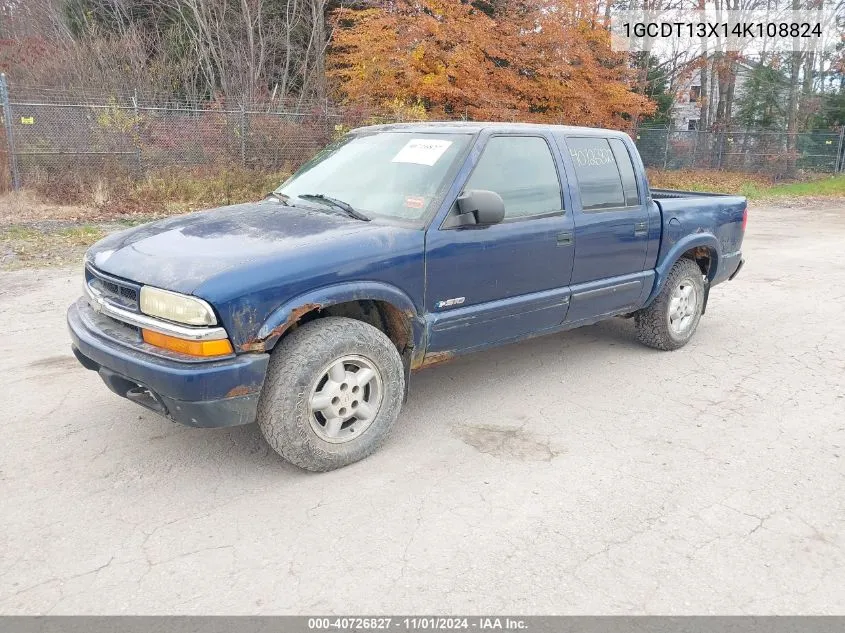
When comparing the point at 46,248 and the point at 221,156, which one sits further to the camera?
the point at 221,156

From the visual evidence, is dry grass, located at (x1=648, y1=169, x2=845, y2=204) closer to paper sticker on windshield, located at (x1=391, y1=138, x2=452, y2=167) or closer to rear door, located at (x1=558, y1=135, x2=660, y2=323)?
rear door, located at (x1=558, y1=135, x2=660, y2=323)

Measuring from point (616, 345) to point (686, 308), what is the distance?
2.20 feet

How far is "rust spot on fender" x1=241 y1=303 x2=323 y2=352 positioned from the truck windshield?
0.90m

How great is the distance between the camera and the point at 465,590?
2715 mm

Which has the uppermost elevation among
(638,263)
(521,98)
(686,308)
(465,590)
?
(521,98)

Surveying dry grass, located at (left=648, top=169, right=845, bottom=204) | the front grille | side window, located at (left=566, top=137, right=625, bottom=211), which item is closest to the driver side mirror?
side window, located at (left=566, top=137, right=625, bottom=211)

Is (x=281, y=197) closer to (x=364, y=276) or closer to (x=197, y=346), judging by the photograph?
(x=364, y=276)

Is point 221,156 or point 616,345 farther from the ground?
point 221,156

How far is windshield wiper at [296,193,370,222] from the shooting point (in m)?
4.04

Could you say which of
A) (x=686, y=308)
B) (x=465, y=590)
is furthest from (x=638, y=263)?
(x=465, y=590)

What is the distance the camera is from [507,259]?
167 inches

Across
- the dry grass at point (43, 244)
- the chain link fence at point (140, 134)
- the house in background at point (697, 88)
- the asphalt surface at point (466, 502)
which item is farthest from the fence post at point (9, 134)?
the house in background at point (697, 88)

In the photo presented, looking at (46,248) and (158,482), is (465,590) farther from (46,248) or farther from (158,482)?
(46,248)

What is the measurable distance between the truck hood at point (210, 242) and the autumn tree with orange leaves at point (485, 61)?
1375 cm
